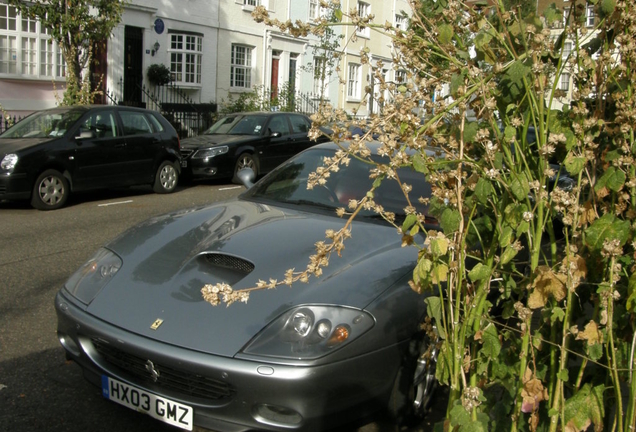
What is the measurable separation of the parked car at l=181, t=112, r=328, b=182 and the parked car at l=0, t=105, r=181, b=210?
3.50 feet

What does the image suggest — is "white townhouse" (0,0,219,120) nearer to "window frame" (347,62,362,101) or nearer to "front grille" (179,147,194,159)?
"front grille" (179,147,194,159)

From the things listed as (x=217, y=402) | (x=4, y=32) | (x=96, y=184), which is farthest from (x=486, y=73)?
(x=4, y=32)

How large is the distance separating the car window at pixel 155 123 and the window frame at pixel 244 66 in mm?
13270

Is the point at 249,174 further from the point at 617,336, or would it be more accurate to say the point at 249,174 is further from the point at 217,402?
the point at 617,336

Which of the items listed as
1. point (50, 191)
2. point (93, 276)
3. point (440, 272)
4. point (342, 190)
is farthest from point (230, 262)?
point (50, 191)

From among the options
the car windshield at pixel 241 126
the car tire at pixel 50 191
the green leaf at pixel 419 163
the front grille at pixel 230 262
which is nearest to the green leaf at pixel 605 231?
the green leaf at pixel 419 163

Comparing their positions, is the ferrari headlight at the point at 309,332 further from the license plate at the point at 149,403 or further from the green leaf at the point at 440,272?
the green leaf at the point at 440,272

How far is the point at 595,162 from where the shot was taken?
247 cm

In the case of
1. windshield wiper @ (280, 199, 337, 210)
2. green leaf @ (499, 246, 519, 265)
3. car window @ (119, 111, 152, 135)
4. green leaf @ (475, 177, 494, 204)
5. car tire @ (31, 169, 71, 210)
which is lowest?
car tire @ (31, 169, 71, 210)

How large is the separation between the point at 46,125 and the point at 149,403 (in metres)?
10.3

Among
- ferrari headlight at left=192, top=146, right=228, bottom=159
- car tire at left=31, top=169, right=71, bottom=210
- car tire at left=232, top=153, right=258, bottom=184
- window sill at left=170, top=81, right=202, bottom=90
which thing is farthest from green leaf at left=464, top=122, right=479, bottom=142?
window sill at left=170, top=81, right=202, bottom=90

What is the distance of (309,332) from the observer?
341cm

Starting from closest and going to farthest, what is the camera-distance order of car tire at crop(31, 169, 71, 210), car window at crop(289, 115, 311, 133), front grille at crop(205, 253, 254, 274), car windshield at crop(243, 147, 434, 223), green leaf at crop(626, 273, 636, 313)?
green leaf at crop(626, 273, 636, 313) → front grille at crop(205, 253, 254, 274) → car windshield at crop(243, 147, 434, 223) → car tire at crop(31, 169, 71, 210) → car window at crop(289, 115, 311, 133)

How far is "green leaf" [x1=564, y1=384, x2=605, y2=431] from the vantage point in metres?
2.19
